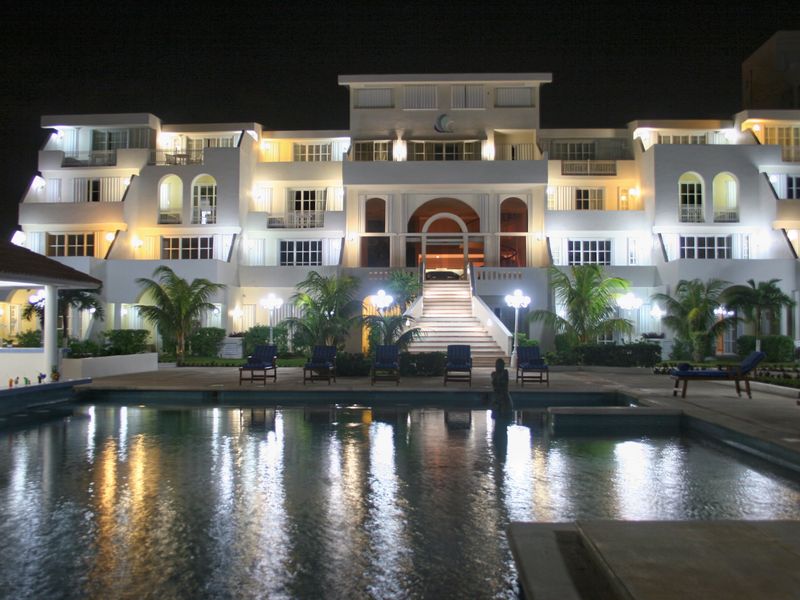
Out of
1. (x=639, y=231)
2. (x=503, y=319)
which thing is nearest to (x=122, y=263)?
(x=503, y=319)

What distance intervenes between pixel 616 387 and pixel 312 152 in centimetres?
2236

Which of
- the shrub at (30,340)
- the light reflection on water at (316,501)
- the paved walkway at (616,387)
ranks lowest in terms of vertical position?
the light reflection on water at (316,501)

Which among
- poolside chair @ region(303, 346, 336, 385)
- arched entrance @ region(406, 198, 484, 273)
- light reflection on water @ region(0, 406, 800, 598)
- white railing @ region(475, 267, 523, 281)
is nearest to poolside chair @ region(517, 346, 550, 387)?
poolside chair @ region(303, 346, 336, 385)

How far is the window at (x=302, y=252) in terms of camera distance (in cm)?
3306

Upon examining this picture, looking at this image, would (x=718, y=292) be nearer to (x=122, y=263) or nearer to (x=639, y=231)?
(x=639, y=231)

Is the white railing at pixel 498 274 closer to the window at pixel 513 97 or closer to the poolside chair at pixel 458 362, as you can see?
the window at pixel 513 97

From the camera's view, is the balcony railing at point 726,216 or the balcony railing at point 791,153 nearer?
the balcony railing at point 726,216

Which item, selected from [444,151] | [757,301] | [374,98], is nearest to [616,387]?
[757,301]

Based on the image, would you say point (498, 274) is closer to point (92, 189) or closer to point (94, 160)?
point (92, 189)

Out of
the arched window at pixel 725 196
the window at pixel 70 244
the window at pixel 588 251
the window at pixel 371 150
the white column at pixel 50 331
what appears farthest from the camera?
the window at pixel 371 150

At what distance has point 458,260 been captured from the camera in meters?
40.4

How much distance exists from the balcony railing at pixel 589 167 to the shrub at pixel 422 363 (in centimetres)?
1617

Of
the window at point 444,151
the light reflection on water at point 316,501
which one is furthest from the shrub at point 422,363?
the window at point 444,151

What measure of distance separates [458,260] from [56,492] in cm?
3364
